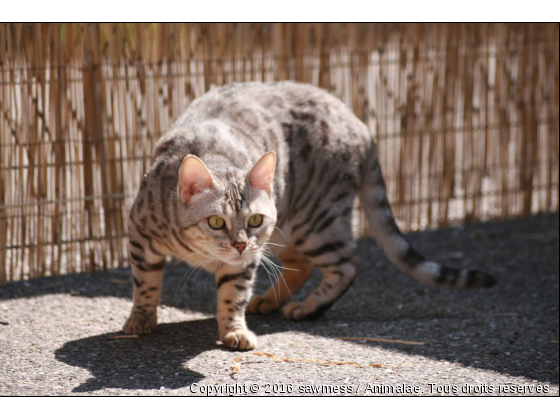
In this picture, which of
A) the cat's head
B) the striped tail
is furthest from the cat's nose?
the striped tail

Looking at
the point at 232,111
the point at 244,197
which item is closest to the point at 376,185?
the point at 232,111

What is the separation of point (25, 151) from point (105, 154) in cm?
51

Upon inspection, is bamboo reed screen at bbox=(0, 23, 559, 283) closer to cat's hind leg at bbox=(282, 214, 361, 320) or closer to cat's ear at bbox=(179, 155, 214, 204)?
cat's hind leg at bbox=(282, 214, 361, 320)

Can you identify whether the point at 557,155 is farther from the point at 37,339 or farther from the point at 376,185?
the point at 37,339

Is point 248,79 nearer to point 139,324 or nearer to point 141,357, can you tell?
point 139,324

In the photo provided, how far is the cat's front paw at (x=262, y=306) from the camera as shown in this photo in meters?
4.25

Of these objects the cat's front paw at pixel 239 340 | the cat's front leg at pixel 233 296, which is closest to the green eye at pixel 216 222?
the cat's front leg at pixel 233 296

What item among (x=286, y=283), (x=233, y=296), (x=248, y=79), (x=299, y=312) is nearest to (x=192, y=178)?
(x=233, y=296)

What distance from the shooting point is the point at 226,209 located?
3.18 meters

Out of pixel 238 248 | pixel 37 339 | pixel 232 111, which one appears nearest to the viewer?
pixel 238 248

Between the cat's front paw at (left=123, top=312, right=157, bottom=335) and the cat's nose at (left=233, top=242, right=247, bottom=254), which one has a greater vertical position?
the cat's nose at (left=233, top=242, right=247, bottom=254)

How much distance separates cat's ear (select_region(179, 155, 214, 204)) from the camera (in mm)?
3131

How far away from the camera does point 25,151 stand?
14.4ft

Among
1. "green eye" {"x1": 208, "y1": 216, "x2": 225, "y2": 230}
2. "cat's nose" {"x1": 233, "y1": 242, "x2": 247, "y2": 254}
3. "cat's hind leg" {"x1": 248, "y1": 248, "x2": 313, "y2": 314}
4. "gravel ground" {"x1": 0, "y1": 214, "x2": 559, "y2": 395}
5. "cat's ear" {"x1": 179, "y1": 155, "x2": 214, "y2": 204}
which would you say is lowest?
"gravel ground" {"x1": 0, "y1": 214, "x2": 559, "y2": 395}
